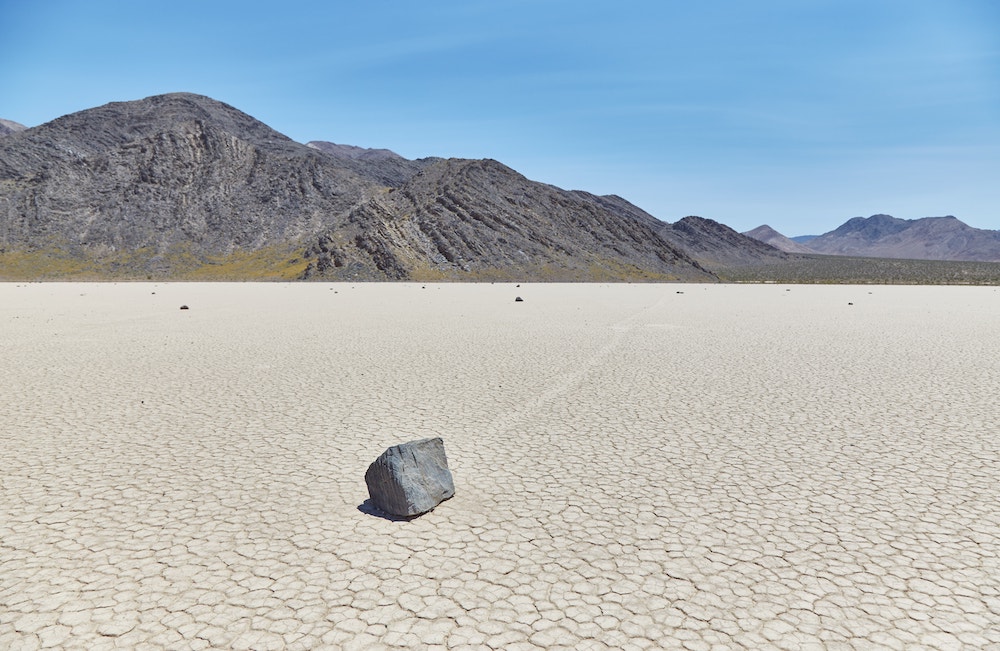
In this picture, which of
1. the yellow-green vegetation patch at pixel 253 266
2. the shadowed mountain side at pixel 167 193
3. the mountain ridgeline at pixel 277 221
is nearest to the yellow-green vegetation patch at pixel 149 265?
the yellow-green vegetation patch at pixel 253 266

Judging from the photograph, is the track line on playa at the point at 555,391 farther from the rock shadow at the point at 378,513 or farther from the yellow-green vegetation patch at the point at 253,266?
the yellow-green vegetation patch at the point at 253,266

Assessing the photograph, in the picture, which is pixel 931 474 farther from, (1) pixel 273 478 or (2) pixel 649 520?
(1) pixel 273 478

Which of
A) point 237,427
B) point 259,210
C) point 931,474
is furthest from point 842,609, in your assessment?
point 259,210

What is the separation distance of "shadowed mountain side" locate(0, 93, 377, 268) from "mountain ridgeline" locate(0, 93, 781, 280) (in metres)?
0.22

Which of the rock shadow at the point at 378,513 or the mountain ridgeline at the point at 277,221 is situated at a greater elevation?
the mountain ridgeline at the point at 277,221

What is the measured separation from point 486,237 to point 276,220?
35.0 meters

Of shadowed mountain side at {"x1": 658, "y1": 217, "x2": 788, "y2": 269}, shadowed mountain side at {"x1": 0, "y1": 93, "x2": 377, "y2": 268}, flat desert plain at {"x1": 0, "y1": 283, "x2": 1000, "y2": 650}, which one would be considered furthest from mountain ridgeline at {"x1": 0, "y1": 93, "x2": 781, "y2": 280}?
shadowed mountain side at {"x1": 658, "y1": 217, "x2": 788, "y2": 269}

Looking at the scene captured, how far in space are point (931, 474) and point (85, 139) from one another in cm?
14032

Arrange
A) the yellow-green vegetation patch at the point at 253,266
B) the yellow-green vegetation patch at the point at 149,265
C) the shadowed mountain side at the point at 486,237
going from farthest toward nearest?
the yellow-green vegetation patch at the point at 253,266
the yellow-green vegetation patch at the point at 149,265
the shadowed mountain side at the point at 486,237

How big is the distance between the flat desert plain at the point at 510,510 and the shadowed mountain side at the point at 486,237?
66167mm

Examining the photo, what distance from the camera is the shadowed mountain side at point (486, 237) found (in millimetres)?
80188

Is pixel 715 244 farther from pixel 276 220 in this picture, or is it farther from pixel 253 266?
pixel 253 266

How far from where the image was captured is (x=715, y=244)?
179875 mm

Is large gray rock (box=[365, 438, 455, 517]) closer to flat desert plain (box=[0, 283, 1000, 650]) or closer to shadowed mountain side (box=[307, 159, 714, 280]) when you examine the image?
flat desert plain (box=[0, 283, 1000, 650])
